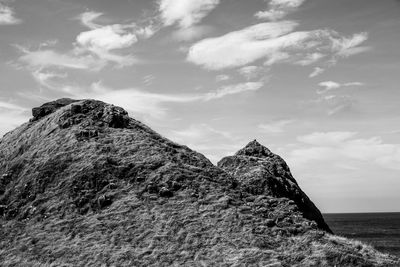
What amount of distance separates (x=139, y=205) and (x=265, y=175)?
10994mm

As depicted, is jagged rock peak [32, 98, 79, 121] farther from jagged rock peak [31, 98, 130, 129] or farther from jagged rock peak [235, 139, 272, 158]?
jagged rock peak [235, 139, 272, 158]

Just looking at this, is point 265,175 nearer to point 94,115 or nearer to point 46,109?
point 94,115

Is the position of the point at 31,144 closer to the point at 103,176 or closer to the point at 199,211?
the point at 103,176

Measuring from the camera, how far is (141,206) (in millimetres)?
28719

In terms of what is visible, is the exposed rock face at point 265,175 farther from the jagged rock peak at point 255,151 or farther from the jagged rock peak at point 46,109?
the jagged rock peak at point 46,109

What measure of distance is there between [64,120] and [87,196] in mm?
10619

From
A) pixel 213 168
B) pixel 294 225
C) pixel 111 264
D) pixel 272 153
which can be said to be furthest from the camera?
pixel 272 153

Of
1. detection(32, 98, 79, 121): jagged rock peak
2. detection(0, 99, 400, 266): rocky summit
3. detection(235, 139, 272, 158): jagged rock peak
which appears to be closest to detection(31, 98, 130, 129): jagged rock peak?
detection(0, 99, 400, 266): rocky summit

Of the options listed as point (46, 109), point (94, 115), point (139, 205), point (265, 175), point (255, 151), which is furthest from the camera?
point (46, 109)

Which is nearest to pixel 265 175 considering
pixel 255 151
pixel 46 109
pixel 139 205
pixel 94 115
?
pixel 255 151

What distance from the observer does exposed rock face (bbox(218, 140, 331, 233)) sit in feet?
109

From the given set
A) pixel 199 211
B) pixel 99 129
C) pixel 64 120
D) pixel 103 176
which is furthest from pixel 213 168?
pixel 64 120

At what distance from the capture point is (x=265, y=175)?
34.1 m

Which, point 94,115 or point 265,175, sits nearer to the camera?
point 265,175
